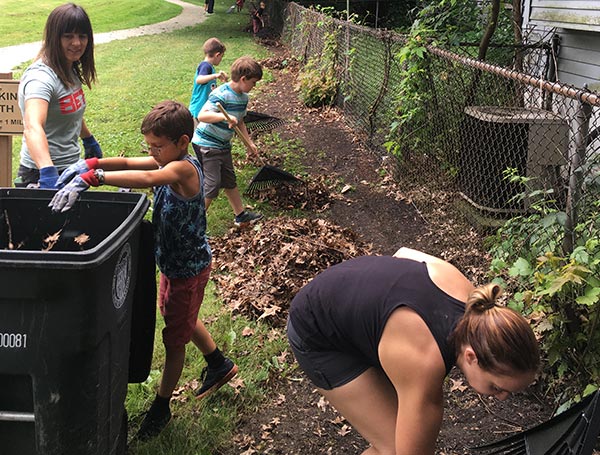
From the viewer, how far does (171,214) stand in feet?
9.39

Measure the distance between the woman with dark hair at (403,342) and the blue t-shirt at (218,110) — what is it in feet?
11.3

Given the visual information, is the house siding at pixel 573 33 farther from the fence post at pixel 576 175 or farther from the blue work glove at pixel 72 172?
the blue work glove at pixel 72 172

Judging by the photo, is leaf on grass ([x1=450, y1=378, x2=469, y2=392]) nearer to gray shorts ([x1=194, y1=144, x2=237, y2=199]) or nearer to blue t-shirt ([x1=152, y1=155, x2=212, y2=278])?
blue t-shirt ([x1=152, y1=155, x2=212, y2=278])

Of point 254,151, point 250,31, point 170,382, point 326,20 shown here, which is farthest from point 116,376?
point 250,31

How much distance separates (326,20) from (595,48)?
5290 millimetres

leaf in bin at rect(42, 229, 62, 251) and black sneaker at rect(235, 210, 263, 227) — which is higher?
leaf in bin at rect(42, 229, 62, 251)

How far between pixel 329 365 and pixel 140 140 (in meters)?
7.03

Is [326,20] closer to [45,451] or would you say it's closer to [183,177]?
[183,177]

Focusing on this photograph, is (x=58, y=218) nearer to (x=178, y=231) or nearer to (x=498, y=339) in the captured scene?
(x=178, y=231)

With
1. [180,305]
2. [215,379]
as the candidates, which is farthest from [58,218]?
[215,379]

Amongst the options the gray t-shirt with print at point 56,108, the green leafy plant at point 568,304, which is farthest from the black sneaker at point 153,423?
the green leafy plant at point 568,304

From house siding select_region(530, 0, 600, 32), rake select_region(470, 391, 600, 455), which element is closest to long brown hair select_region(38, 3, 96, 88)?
rake select_region(470, 391, 600, 455)

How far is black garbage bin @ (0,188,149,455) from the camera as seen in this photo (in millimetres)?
1938

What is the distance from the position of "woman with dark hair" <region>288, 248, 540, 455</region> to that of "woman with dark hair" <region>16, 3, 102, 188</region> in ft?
5.24
